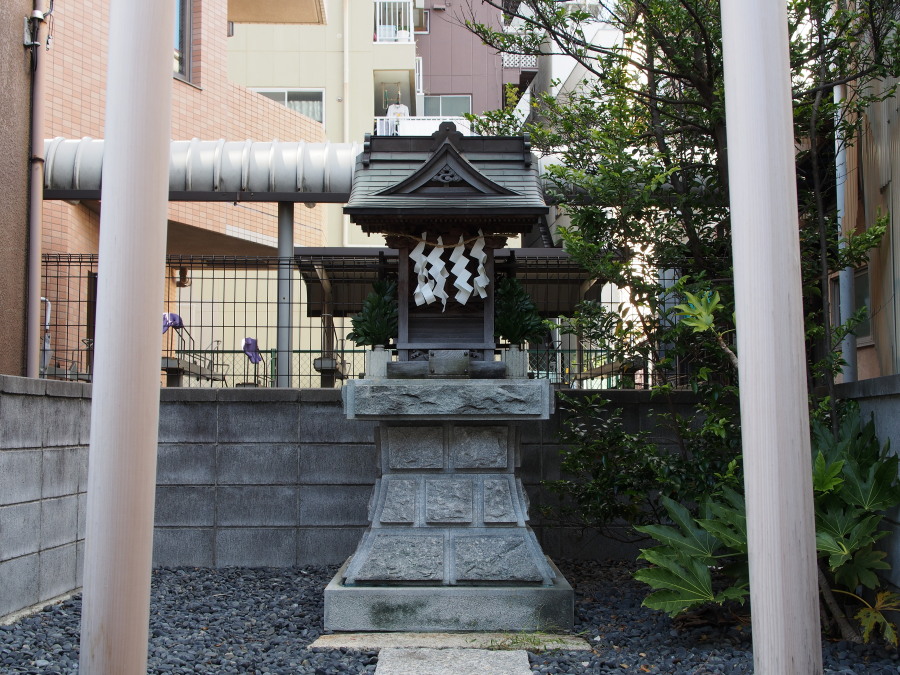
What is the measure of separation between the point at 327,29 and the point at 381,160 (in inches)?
591

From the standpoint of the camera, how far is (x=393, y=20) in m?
21.9

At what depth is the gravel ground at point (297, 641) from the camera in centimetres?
494

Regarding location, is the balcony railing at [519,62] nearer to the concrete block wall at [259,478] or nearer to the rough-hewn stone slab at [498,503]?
the concrete block wall at [259,478]

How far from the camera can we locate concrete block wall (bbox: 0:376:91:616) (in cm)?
594

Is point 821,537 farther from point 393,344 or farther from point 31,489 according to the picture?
point 31,489

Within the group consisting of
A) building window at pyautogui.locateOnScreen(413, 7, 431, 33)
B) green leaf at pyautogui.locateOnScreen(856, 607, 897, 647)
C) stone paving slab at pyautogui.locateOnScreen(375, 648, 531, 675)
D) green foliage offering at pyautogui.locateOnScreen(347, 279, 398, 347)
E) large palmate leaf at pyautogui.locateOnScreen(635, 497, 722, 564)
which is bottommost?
stone paving slab at pyautogui.locateOnScreen(375, 648, 531, 675)

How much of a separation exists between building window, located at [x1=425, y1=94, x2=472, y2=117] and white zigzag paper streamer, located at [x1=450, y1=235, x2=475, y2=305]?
19.0 metres

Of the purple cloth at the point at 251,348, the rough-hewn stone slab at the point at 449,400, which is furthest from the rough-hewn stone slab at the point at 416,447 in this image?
the purple cloth at the point at 251,348

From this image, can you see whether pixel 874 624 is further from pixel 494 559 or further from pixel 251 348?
pixel 251 348

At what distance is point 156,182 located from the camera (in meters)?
3.08

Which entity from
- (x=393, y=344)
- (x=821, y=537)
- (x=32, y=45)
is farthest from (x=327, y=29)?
(x=821, y=537)

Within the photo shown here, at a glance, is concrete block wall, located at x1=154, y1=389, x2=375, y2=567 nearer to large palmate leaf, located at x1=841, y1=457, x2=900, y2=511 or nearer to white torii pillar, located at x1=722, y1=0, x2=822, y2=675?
large palmate leaf, located at x1=841, y1=457, x2=900, y2=511

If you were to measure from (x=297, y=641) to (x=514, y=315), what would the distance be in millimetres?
2935

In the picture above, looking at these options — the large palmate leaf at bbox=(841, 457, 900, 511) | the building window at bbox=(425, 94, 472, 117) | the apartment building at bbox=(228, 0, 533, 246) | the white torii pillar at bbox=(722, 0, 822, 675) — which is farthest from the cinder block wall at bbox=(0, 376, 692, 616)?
the building window at bbox=(425, 94, 472, 117)
